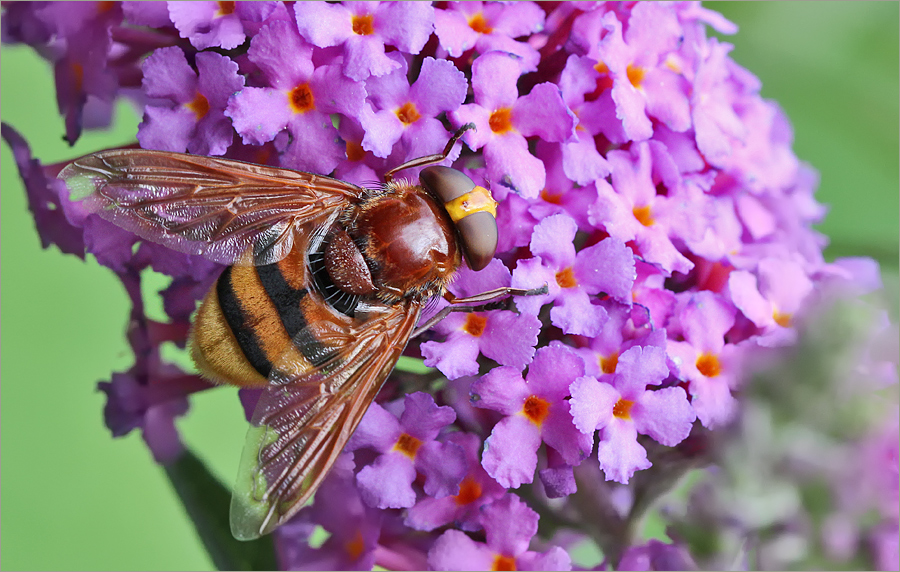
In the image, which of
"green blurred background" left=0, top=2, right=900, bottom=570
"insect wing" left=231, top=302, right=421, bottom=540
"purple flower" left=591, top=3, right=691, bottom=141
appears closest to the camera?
"insect wing" left=231, top=302, right=421, bottom=540

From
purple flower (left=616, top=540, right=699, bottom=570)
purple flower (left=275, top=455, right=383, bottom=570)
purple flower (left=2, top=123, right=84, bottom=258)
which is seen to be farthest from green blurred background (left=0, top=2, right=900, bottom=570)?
purple flower (left=616, top=540, right=699, bottom=570)

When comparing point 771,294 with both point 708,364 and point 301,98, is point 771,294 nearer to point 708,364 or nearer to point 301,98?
point 708,364

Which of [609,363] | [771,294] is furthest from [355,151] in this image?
[771,294]

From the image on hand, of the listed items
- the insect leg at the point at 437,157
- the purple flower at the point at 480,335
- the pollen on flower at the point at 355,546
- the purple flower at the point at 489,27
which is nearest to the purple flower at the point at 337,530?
the pollen on flower at the point at 355,546

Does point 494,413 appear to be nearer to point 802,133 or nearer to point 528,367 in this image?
point 528,367

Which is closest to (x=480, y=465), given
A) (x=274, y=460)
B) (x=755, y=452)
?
(x=274, y=460)

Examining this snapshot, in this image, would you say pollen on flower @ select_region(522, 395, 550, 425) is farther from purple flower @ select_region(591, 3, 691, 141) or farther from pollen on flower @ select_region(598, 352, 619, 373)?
purple flower @ select_region(591, 3, 691, 141)
